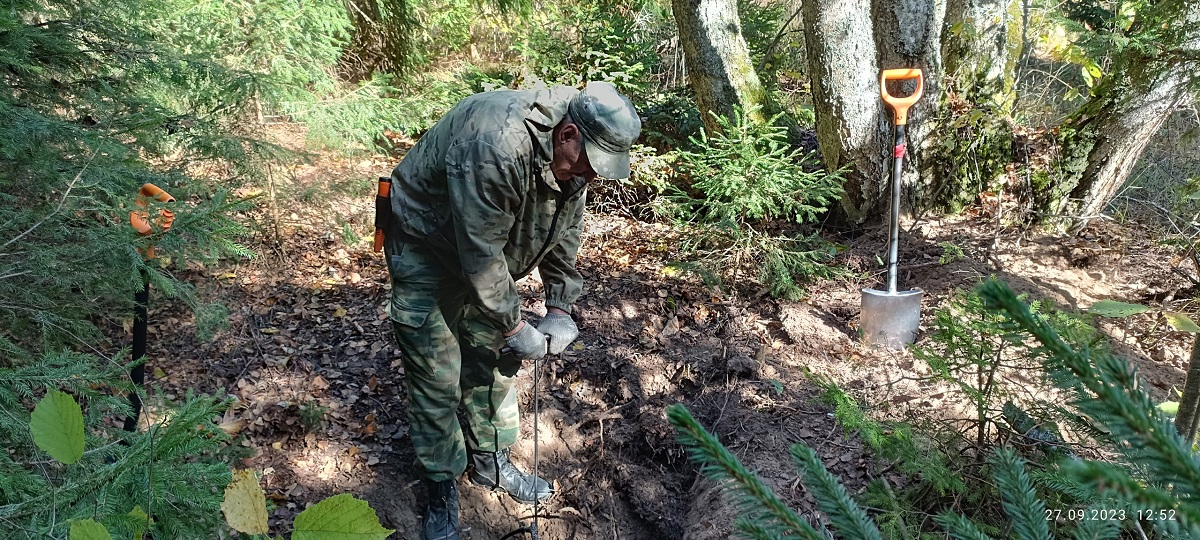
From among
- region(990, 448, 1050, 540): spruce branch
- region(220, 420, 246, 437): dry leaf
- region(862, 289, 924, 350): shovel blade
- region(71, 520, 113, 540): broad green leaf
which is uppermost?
region(71, 520, 113, 540): broad green leaf

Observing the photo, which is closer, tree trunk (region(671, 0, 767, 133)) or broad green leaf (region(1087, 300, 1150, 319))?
broad green leaf (region(1087, 300, 1150, 319))

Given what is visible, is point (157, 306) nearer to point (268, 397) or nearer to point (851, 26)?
point (268, 397)

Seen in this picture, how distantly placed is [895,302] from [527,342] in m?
2.71

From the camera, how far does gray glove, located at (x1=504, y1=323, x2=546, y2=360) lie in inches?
125

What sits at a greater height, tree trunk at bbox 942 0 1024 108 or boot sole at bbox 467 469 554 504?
tree trunk at bbox 942 0 1024 108

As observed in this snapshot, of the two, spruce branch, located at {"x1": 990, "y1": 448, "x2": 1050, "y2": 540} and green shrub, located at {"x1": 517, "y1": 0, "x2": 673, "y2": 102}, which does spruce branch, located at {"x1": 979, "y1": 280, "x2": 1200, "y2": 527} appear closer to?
spruce branch, located at {"x1": 990, "y1": 448, "x2": 1050, "y2": 540}

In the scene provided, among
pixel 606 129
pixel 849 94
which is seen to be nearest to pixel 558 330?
pixel 606 129

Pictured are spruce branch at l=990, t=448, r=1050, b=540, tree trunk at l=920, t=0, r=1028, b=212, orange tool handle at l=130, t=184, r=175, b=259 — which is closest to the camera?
spruce branch at l=990, t=448, r=1050, b=540

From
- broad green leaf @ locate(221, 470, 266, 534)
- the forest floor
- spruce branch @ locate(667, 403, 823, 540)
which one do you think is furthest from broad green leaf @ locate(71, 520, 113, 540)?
the forest floor

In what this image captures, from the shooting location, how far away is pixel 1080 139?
5.57 m

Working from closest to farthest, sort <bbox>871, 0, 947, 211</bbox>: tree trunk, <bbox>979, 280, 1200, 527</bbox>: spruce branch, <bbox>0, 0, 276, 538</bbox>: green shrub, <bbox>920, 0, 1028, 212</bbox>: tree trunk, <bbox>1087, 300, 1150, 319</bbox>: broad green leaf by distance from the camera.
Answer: <bbox>979, 280, 1200, 527</bbox>: spruce branch
<bbox>0, 0, 276, 538</bbox>: green shrub
<bbox>1087, 300, 1150, 319</bbox>: broad green leaf
<bbox>871, 0, 947, 211</bbox>: tree trunk
<bbox>920, 0, 1028, 212</bbox>: tree trunk

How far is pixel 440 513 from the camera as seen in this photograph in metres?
3.48

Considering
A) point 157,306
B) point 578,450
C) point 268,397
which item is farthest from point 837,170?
point 157,306

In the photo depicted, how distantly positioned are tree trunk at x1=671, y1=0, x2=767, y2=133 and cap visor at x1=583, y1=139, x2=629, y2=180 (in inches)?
158
